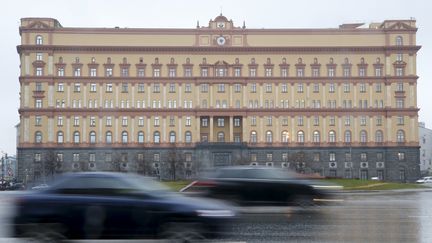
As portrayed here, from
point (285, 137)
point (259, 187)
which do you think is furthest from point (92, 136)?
point (259, 187)

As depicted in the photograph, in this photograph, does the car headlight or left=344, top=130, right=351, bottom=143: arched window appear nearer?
the car headlight

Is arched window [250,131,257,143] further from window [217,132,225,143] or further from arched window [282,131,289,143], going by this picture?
window [217,132,225,143]

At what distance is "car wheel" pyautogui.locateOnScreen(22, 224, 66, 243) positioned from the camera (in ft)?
47.4

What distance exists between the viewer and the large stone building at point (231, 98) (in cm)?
12138

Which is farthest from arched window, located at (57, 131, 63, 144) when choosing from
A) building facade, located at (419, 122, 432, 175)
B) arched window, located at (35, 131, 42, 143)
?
building facade, located at (419, 122, 432, 175)

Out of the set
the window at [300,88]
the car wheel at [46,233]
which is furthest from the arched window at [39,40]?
the car wheel at [46,233]

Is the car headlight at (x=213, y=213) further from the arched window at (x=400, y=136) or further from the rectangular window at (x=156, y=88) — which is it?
the arched window at (x=400, y=136)

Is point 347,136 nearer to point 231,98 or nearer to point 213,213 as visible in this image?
point 231,98

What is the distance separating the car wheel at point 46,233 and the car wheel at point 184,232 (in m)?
2.29

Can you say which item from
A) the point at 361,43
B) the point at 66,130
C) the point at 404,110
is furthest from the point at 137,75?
the point at 404,110

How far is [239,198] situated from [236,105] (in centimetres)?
10170

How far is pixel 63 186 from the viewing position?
49.3 ft

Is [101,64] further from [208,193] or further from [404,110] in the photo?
[208,193]

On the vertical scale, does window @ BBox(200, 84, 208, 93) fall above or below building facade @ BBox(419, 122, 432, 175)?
above
